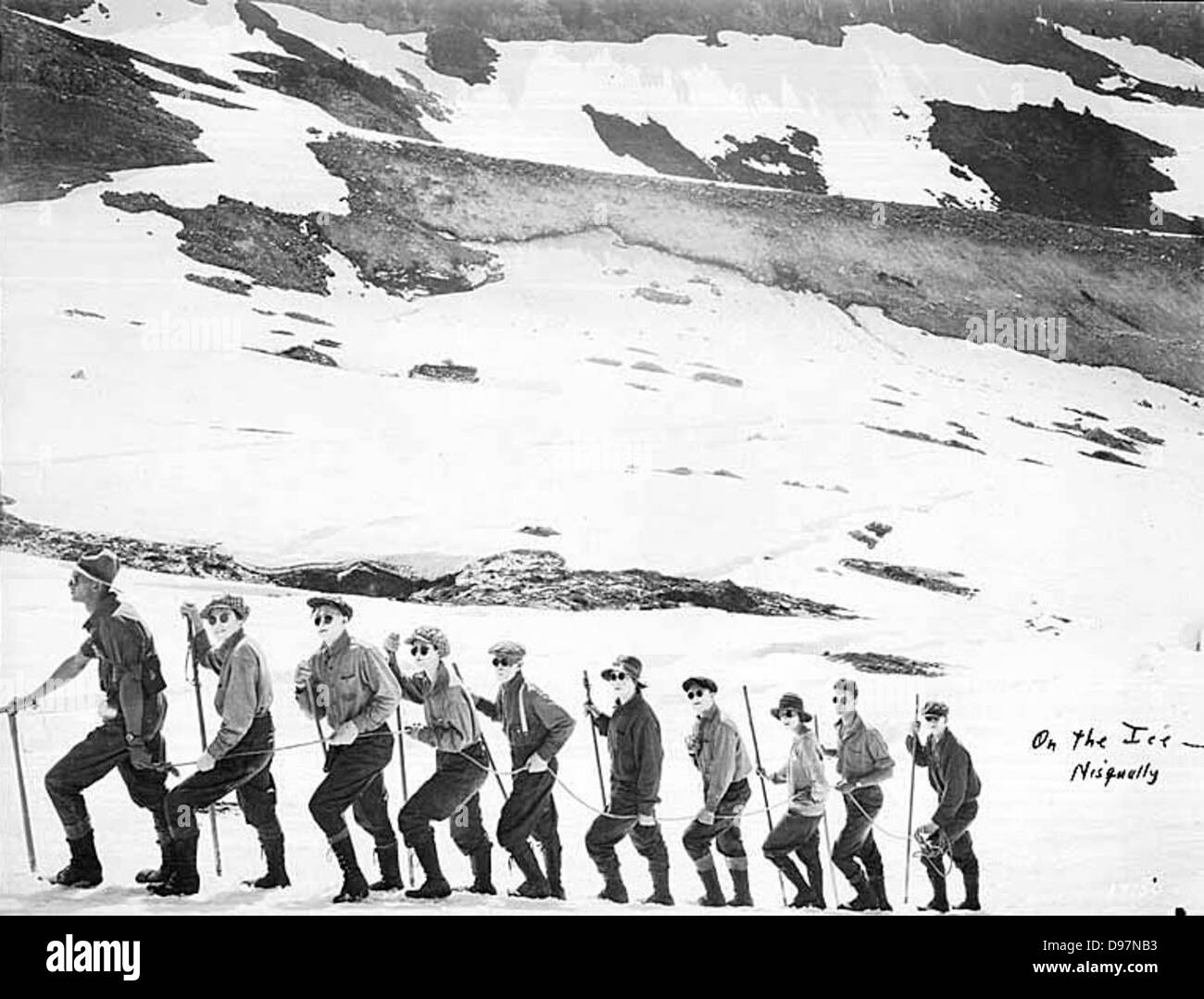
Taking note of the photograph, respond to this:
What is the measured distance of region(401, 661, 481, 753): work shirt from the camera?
4383mm

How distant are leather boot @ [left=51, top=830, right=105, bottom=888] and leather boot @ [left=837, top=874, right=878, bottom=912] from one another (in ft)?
7.42

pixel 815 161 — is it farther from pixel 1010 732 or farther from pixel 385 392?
pixel 1010 732

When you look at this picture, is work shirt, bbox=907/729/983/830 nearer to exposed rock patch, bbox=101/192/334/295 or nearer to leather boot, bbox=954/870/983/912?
leather boot, bbox=954/870/983/912

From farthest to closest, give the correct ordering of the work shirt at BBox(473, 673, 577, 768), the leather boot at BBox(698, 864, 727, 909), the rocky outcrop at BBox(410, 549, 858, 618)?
the rocky outcrop at BBox(410, 549, 858, 618) < the leather boot at BBox(698, 864, 727, 909) < the work shirt at BBox(473, 673, 577, 768)

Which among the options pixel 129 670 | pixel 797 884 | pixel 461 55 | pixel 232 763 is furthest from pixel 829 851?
pixel 461 55

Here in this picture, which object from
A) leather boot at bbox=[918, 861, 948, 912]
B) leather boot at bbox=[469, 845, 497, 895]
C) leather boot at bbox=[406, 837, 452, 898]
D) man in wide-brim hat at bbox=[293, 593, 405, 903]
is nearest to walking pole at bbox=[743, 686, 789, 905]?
leather boot at bbox=[918, 861, 948, 912]

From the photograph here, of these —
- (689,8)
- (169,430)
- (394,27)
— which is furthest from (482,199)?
(169,430)

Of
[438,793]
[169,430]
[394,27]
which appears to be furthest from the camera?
[394,27]

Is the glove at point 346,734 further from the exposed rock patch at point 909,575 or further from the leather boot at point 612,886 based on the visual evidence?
the exposed rock patch at point 909,575

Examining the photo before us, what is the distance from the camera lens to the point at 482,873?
447cm

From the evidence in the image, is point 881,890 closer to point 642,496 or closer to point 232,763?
point 642,496

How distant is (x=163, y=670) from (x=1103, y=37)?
3843mm

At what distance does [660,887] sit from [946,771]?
3.12 ft

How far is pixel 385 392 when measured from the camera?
4.89 metres
